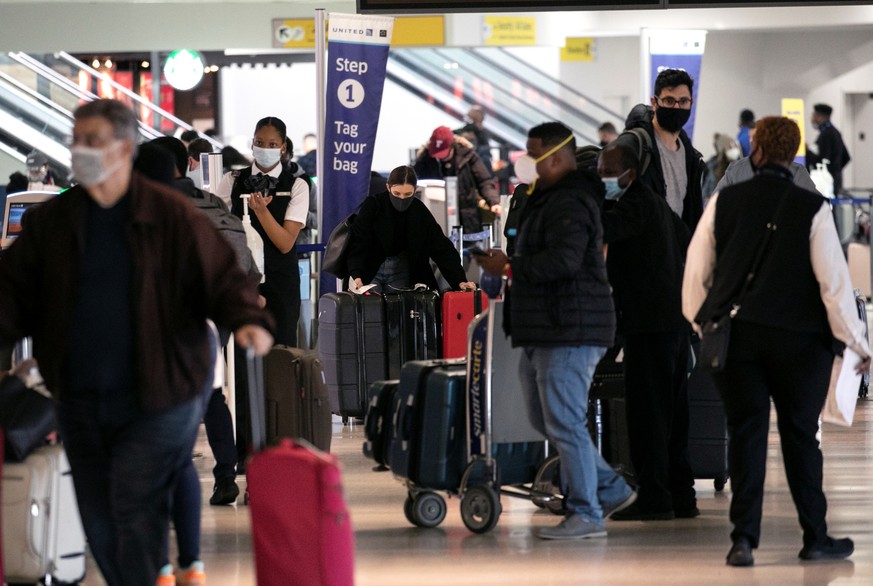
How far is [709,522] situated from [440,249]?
280 cm

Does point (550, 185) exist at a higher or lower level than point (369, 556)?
higher

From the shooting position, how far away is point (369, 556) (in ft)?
16.9

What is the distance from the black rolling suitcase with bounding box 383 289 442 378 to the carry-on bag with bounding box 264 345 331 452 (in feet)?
5.97

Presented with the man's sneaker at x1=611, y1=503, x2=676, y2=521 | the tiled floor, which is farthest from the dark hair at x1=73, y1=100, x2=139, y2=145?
the man's sneaker at x1=611, y1=503, x2=676, y2=521

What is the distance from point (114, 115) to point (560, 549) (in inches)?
98.4

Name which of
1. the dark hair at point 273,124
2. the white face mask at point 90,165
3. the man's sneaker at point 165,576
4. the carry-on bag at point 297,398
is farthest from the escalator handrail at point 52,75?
the white face mask at point 90,165

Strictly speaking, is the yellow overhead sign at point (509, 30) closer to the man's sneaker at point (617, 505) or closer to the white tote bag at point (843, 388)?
the man's sneaker at point (617, 505)

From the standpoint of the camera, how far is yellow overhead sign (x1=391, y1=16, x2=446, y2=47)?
18125 mm

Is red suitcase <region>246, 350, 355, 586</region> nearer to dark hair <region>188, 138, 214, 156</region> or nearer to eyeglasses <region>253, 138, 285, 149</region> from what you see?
eyeglasses <region>253, 138, 285, 149</region>

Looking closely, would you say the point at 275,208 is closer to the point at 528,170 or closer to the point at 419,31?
the point at 528,170

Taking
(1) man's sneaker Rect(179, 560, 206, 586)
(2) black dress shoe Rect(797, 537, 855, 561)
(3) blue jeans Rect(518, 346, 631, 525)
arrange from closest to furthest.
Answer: (1) man's sneaker Rect(179, 560, 206, 586), (2) black dress shoe Rect(797, 537, 855, 561), (3) blue jeans Rect(518, 346, 631, 525)

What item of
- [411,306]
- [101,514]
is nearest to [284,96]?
[411,306]

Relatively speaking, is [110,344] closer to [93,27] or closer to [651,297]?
[651,297]

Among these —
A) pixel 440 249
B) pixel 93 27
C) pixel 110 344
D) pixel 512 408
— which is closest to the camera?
pixel 110 344
